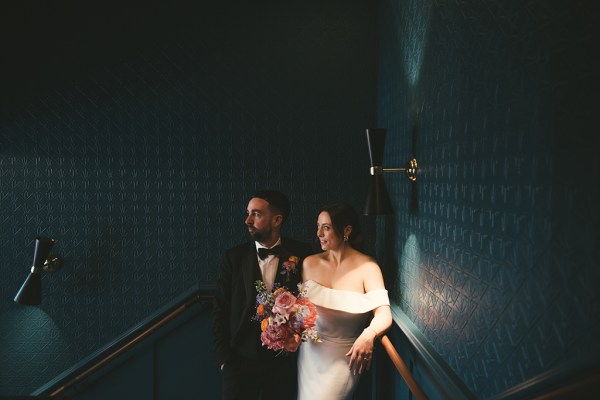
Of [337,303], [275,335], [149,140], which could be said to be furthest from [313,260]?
[149,140]

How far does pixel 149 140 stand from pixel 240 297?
1.71 metres

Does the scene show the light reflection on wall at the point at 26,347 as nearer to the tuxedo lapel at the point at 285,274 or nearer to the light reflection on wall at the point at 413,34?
the tuxedo lapel at the point at 285,274

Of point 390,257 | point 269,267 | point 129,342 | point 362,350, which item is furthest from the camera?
point 129,342

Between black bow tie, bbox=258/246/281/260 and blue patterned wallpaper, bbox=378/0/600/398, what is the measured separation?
107cm

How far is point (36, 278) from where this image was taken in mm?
4074

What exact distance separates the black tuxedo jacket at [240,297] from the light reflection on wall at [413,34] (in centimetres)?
143

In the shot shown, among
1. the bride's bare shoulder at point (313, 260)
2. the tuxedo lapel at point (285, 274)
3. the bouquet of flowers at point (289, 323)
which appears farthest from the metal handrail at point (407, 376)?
the tuxedo lapel at point (285, 274)

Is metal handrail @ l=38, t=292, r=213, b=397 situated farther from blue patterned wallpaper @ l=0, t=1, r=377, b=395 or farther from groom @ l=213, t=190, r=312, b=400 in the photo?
groom @ l=213, t=190, r=312, b=400

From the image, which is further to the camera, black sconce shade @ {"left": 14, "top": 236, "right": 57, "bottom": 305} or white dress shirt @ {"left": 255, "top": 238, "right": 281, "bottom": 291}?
black sconce shade @ {"left": 14, "top": 236, "right": 57, "bottom": 305}

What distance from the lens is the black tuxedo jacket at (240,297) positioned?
334 centimetres

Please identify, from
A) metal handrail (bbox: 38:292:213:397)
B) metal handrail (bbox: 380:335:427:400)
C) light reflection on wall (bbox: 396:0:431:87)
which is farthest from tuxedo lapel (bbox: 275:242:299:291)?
light reflection on wall (bbox: 396:0:431:87)

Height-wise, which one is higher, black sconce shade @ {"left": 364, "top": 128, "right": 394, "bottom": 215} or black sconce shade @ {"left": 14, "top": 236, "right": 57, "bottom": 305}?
black sconce shade @ {"left": 364, "top": 128, "right": 394, "bottom": 215}

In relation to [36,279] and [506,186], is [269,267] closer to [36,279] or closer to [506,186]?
[36,279]

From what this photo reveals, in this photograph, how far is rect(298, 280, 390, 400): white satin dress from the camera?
9.76ft
